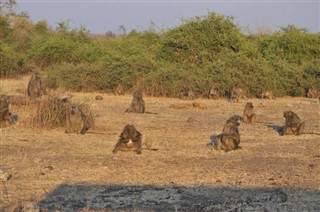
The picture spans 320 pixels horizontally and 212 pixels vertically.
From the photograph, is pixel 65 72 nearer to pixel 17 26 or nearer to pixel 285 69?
pixel 285 69

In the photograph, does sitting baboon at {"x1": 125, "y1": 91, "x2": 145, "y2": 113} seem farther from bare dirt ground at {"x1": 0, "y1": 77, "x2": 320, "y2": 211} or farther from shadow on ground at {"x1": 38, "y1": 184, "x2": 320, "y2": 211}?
shadow on ground at {"x1": 38, "y1": 184, "x2": 320, "y2": 211}

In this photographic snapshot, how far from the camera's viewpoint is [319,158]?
31.8 feet

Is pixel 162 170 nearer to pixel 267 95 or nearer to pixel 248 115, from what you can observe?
pixel 248 115

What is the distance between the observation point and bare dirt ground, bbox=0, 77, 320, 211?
6.82 m

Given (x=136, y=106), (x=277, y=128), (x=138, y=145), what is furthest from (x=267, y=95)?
(x=138, y=145)

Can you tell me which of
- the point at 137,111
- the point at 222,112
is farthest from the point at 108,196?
the point at 222,112

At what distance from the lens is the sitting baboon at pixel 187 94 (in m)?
21.2

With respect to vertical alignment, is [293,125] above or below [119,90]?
below

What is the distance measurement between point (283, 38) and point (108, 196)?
21.3 m

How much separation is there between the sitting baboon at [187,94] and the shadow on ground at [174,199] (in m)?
13.7

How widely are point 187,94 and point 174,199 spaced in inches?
573

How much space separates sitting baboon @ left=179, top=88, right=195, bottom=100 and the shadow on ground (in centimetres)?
1371

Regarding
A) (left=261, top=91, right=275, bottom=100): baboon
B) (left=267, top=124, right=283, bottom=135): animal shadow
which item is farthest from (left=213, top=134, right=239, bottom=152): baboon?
(left=261, top=91, right=275, bottom=100): baboon

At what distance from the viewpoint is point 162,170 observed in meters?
8.68
